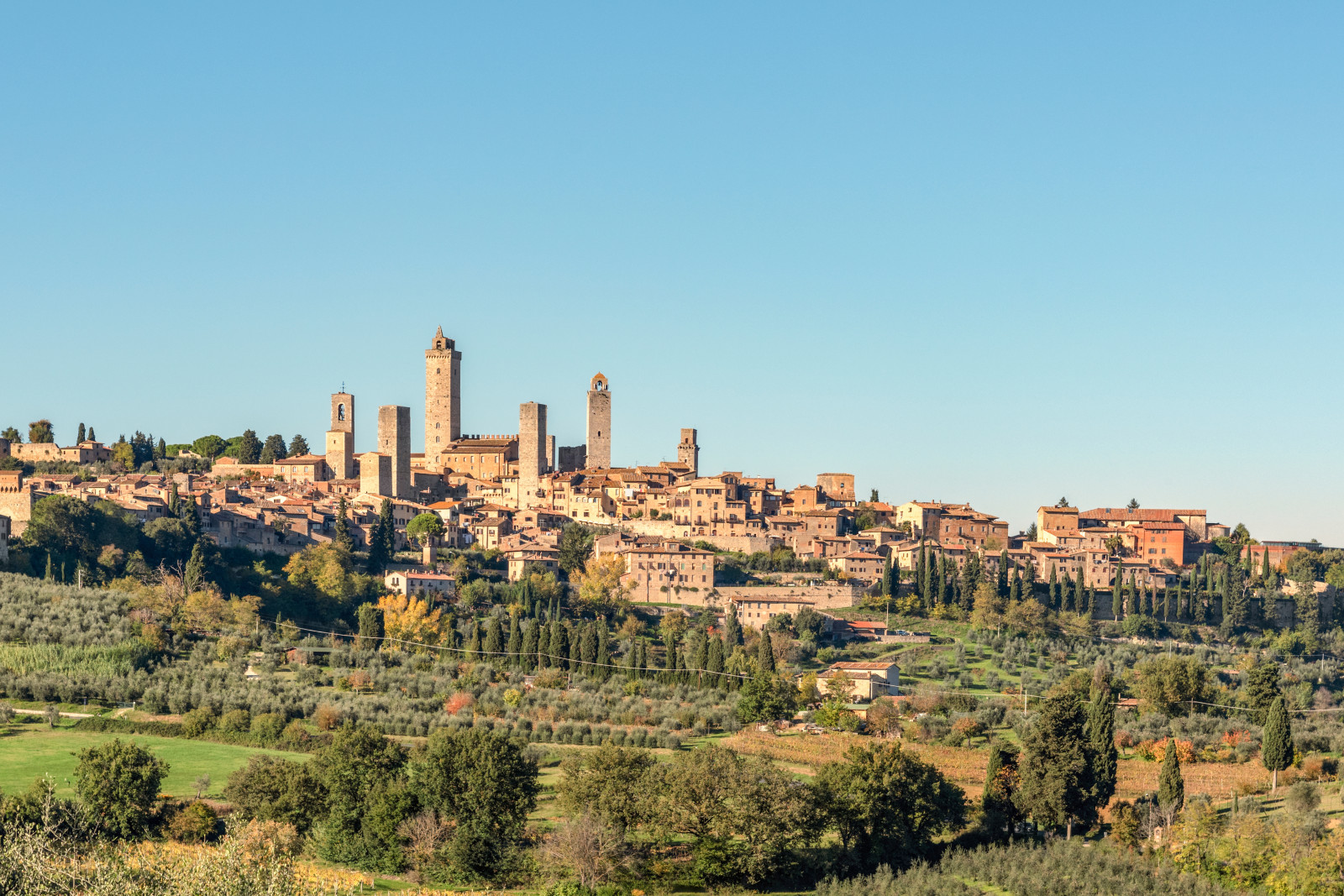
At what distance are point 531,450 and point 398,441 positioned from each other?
7052 millimetres

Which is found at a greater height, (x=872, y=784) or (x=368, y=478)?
(x=368, y=478)

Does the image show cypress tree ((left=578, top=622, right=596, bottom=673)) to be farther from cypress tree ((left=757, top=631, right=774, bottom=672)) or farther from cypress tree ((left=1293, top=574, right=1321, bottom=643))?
cypress tree ((left=1293, top=574, right=1321, bottom=643))

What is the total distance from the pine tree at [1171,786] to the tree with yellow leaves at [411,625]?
27.4 m

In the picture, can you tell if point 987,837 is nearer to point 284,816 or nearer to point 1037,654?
point 284,816

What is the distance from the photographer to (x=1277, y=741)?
3953cm

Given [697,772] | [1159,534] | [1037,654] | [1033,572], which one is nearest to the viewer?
[697,772]

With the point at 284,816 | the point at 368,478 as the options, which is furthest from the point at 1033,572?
the point at 284,816

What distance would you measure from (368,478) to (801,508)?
21.8 m

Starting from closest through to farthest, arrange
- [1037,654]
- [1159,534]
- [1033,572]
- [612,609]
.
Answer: [1037,654] < [612,609] < [1033,572] < [1159,534]

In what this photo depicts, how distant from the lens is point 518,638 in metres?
55.6

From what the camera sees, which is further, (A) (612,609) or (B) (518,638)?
(A) (612,609)

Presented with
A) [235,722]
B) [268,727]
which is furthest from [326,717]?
[235,722]

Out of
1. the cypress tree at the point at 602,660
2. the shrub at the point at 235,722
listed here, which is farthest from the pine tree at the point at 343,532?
the shrub at the point at 235,722

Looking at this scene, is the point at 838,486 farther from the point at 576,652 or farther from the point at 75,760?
the point at 75,760
